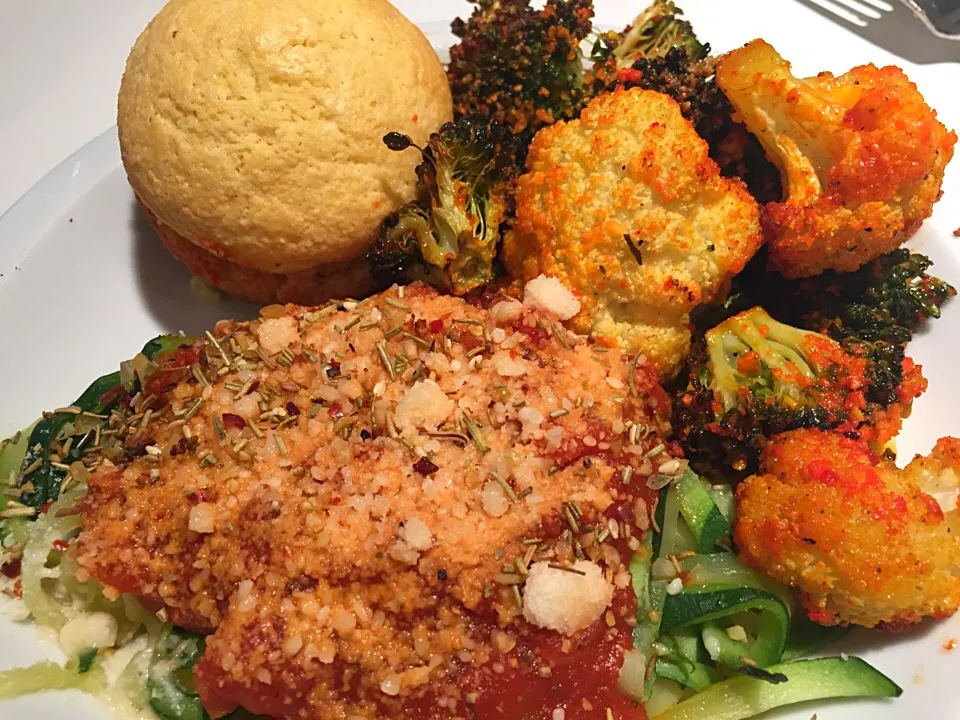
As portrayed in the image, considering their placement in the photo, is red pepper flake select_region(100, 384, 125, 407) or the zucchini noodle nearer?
the zucchini noodle

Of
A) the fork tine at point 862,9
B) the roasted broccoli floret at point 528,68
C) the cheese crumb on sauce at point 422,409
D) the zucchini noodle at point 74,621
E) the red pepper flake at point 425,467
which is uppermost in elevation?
the fork tine at point 862,9

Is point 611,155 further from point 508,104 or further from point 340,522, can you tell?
point 340,522

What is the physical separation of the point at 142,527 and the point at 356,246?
1119 mm

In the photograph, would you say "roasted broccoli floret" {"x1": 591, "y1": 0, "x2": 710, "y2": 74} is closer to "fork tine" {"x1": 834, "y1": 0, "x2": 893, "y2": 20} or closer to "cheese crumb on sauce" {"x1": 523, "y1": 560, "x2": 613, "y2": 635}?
"fork tine" {"x1": 834, "y1": 0, "x2": 893, "y2": 20}

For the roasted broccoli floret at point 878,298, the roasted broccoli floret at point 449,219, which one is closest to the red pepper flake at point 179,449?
the roasted broccoli floret at point 449,219

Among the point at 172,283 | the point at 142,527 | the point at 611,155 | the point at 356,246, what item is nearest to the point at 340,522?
the point at 142,527

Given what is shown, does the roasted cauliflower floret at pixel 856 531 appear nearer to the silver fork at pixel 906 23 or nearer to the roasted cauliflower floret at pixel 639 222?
the roasted cauliflower floret at pixel 639 222

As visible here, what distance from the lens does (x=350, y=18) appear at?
2379mm

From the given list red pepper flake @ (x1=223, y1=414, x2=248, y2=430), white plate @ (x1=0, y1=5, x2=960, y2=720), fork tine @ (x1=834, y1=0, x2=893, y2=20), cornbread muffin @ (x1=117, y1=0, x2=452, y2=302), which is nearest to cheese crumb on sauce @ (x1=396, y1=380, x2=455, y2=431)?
red pepper flake @ (x1=223, y1=414, x2=248, y2=430)

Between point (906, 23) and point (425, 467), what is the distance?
3.88 metres

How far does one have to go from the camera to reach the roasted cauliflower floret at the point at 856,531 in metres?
1.95

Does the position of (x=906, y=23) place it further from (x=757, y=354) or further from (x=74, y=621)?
(x=74, y=621)

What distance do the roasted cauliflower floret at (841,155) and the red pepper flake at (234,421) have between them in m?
1.77

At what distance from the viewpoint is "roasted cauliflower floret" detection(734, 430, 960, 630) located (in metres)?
1.95
